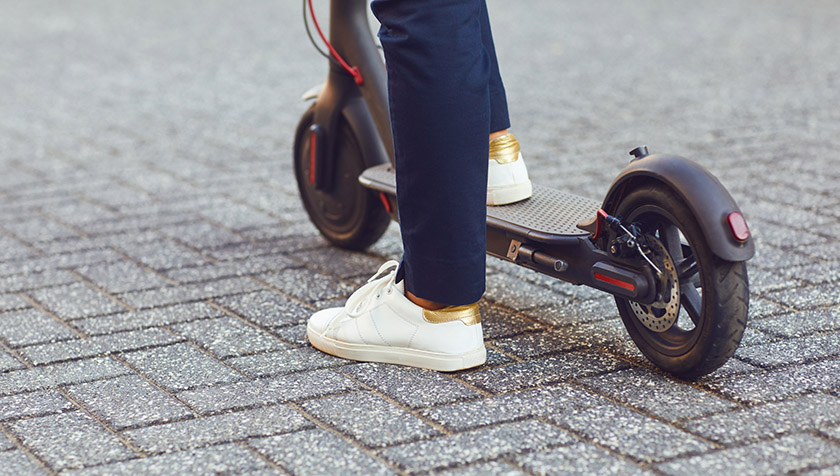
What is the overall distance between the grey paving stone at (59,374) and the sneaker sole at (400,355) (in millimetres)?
424

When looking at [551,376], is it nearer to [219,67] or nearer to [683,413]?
[683,413]

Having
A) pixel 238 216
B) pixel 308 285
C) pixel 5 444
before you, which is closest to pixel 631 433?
pixel 5 444

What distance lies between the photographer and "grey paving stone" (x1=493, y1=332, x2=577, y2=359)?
227cm

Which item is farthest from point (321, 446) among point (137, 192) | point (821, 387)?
point (137, 192)

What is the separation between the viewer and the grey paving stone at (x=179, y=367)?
2154mm

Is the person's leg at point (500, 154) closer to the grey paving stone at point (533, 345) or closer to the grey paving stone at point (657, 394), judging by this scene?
the grey paving stone at point (533, 345)

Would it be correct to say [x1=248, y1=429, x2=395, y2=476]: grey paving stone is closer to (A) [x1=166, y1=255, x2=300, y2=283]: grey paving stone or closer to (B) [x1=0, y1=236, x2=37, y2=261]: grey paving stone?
(A) [x1=166, y1=255, x2=300, y2=283]: grey paving stone

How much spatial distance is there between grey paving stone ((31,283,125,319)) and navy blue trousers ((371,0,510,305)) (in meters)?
0.96

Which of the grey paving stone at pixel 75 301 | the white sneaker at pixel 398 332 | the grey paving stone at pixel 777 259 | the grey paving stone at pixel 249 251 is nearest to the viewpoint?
the white sneaker at pixel 398 332

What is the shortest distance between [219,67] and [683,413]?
5322 mm

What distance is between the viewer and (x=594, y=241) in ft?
7.25

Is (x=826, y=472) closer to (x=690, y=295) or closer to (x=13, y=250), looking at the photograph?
(x=690, y=295)

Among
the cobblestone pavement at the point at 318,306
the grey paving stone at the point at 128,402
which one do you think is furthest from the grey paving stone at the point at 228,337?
the grey paving stone at the point at 128,402

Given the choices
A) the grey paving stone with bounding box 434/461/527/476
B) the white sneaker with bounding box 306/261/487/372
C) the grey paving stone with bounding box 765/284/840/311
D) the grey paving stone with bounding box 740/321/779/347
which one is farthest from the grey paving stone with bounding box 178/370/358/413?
the grey paving stone with bounding box 765/284/840/311
